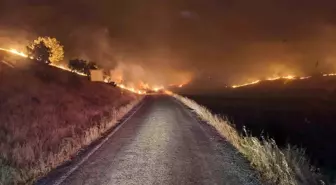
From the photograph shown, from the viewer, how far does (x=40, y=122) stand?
86.7 ft

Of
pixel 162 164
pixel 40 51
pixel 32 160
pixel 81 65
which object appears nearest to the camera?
pixel 162 164

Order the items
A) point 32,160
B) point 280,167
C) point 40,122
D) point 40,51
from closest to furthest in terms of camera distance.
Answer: point 280,167 < point 32,160 < point 40,122 < point 40,51

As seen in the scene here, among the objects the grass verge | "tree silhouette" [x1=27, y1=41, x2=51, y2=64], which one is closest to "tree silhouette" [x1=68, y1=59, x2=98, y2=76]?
"tree silhouette" [x1=27, y1=41, x2=51, y2=64]

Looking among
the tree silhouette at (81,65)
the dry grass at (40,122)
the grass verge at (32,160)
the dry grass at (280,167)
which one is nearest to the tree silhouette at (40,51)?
the tree silhouette at (81,65)

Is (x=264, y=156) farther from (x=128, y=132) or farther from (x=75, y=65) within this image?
(x=75, y=65)

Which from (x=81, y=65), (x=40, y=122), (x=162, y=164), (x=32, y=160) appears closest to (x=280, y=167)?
(x=162, y=164)

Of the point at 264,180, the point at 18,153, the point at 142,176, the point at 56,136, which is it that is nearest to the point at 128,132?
the point at 56,136

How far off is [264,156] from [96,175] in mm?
5090

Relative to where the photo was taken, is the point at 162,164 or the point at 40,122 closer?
the point at 162,164

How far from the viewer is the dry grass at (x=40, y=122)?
39.4 ft

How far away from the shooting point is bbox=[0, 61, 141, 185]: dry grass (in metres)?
12.0

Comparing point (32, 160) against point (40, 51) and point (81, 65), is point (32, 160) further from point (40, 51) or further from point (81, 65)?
point (81, 65)

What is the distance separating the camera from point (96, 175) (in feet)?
31.7

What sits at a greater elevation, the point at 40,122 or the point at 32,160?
the point at 40,122
